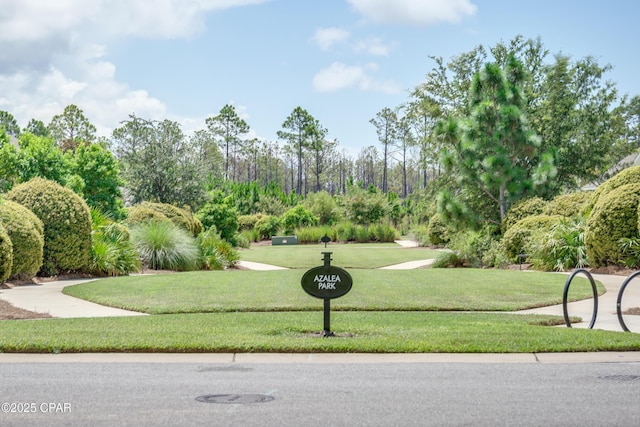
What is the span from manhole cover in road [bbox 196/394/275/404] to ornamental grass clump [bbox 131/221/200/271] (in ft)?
57.0

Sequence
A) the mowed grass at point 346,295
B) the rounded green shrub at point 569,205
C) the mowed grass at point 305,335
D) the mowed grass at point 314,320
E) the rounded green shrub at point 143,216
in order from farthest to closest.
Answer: the rounded green shrub at point 143,216
the rounded green shrub at point 569,205
the mowed grass at point 346,295
the mowed grass at point 314,320
the mowed grass at point 305,335

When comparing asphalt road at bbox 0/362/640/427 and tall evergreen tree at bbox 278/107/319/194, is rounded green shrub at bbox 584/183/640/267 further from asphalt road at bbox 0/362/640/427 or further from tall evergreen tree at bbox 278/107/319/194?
tall evergreen tree at bbox 278/107/319/194

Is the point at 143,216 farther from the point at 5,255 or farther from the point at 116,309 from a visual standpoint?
the point at 116,309

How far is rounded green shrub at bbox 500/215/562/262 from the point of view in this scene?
76.5 feet

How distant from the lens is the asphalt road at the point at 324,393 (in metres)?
5.75

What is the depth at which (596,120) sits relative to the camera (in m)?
35.4

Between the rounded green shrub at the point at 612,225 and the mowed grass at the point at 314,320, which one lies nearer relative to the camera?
the mowed grass at the point at 314,320

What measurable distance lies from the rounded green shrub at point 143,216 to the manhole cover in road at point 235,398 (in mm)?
21380

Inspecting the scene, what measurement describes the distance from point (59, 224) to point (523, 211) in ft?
51.5

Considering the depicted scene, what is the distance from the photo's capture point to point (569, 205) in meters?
25.0

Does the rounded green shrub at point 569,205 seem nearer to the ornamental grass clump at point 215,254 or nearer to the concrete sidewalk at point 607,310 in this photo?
the concrete sidewalk at point 607,310

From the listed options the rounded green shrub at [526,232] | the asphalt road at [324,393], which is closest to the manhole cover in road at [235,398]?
the asphalt road at [324,393]

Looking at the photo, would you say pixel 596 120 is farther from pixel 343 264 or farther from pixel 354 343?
pixel 354 343

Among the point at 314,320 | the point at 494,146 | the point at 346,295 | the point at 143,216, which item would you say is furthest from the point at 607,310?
the point at 143,216
